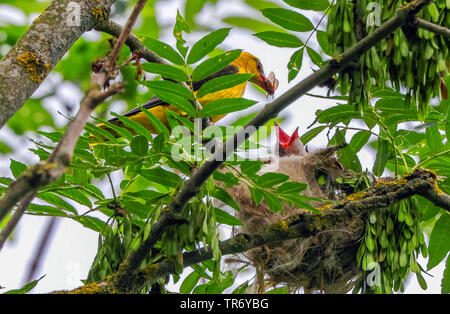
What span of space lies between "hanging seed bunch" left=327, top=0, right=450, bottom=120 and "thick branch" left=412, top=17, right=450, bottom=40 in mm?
136

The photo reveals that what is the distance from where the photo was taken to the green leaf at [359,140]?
312 centimetres

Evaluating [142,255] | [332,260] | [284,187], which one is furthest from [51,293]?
[332,260]

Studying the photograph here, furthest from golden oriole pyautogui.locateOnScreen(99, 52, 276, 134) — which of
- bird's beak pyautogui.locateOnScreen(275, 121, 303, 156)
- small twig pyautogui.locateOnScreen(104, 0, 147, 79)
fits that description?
small twig pyautogui.locateOnScreen(104, 0, 147, 79)

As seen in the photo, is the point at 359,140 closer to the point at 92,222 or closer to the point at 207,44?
the point at 207,44

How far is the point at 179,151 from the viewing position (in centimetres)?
243

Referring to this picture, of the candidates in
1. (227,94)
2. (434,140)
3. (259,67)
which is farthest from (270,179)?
(259,67)

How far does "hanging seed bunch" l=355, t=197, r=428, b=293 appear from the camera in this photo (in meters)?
2.53

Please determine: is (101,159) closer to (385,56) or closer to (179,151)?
(179,151)

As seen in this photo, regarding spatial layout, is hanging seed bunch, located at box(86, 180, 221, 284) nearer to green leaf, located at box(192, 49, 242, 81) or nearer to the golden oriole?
green leaf, located at box(192, 49, 242, 81)

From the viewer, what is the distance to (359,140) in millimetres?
3174

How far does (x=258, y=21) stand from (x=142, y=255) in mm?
1799

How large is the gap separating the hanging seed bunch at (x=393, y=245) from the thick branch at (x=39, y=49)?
1.57 metres

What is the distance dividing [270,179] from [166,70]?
650 mm
